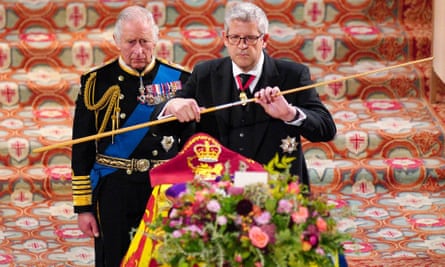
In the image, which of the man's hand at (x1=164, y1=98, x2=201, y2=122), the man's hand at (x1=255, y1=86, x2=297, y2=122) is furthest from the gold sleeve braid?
the man's hand at (x1=255, y1=86, x2=297, y2=122)

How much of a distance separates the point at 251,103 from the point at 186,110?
0.38 meters

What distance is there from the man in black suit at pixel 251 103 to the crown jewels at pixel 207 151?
202mm

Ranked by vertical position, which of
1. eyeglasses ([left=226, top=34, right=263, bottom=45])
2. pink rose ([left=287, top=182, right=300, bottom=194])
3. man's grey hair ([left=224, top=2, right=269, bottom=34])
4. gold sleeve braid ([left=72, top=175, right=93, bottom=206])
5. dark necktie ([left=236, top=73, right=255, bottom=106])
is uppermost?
man's grey hair ([left=224, top=2, right=269, bottom=34])

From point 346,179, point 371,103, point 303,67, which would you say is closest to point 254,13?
point 303,67

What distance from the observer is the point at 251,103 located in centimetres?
489

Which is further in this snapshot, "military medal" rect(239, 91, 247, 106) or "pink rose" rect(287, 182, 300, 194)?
"military medal" rect(239, 91, 247, 106)

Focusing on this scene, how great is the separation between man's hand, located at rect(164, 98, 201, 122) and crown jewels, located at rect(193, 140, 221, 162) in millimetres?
197

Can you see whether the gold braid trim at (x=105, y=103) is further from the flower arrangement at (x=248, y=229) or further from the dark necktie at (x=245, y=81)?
the flower arrangement at (x=248, y=229)

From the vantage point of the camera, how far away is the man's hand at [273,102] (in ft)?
14.8

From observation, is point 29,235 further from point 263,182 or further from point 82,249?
point 263,182

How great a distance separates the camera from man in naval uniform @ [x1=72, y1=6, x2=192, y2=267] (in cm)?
535

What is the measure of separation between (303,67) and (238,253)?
4.52ft

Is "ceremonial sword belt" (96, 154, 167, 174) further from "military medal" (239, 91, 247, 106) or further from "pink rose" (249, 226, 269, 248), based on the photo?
"pink rose" (249, 226, 269, 248)

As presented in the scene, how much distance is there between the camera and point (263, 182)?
3932mm
